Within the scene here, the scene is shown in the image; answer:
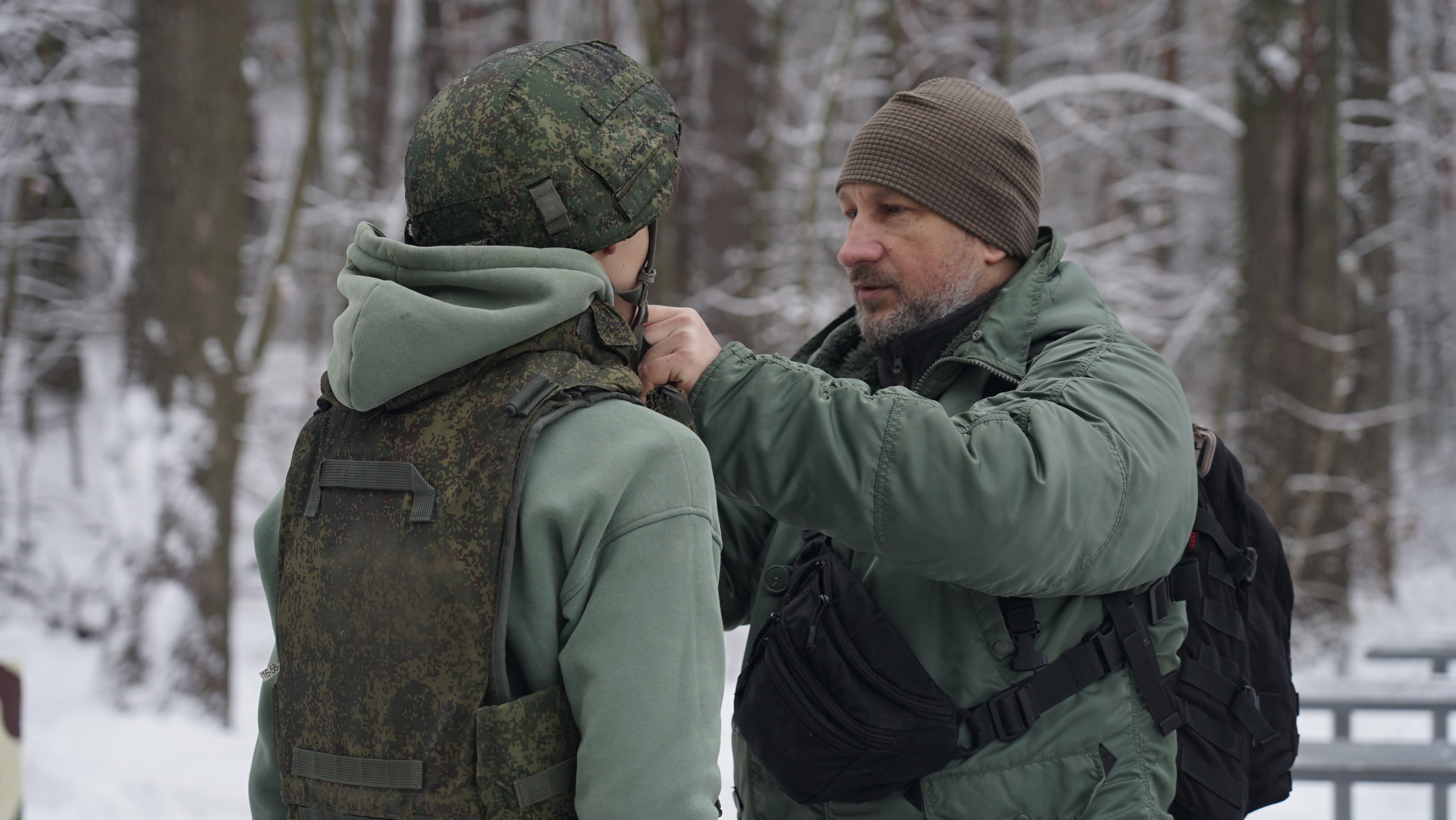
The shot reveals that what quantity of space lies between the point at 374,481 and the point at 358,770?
0.33 meters

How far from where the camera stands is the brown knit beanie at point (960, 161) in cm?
218

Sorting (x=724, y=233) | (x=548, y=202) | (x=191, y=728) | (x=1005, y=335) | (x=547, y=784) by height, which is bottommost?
(x=191, y=728)

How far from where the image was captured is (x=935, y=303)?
221 centimetres

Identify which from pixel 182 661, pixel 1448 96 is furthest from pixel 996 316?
pixel 1448 96

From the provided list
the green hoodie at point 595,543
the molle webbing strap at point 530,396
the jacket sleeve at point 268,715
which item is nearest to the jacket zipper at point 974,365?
the green hoodie at point 595,543

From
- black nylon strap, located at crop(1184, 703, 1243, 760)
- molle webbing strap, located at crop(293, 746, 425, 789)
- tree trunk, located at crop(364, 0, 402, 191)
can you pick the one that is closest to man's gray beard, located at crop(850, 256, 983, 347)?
black nylon strap, located at crop(1184, 703, 1243, 760)

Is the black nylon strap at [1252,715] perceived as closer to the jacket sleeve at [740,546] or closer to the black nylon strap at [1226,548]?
the black nylon strap at [1226,548]

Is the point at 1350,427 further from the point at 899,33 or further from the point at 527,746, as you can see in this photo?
the point at 527,746

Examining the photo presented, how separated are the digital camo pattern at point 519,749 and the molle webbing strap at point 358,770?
8 centimetres

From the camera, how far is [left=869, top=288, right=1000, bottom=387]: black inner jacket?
217 cm

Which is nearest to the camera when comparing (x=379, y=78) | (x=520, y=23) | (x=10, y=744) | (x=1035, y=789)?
(x=1035, y=789)

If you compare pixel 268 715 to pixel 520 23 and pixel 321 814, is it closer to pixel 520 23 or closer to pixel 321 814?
pixel 321 814

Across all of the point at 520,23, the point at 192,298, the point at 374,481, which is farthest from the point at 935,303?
the point at 520,23

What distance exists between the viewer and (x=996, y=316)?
2.01m
